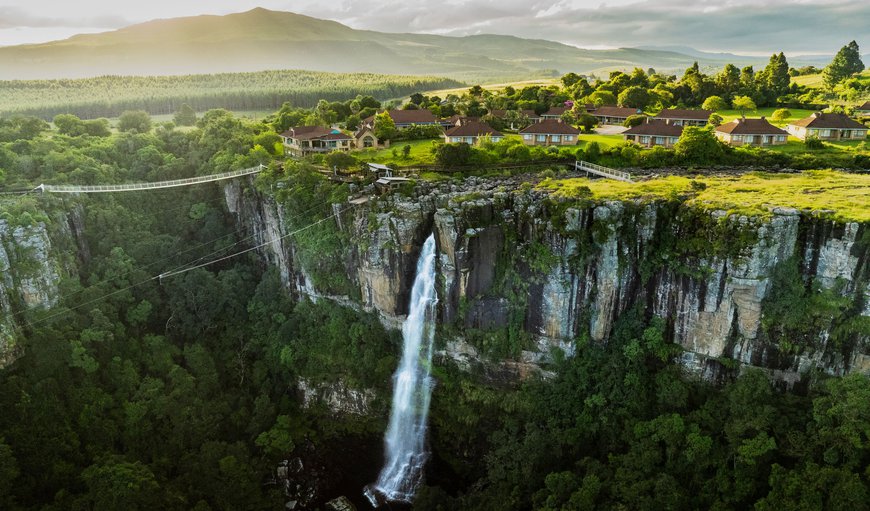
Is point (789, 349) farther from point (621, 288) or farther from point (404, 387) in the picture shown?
point (404, 387)

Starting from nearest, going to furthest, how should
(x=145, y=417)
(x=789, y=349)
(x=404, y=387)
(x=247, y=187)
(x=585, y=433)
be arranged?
(x=789, y=349) → (x=585, y=433) → (x=145, y=417) → (x=404, y=387) → (x=247, y=187)

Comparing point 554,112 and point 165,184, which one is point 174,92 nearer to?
point 165,184

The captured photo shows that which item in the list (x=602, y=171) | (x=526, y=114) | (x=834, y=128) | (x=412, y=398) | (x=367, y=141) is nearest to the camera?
(x=412, y=398)

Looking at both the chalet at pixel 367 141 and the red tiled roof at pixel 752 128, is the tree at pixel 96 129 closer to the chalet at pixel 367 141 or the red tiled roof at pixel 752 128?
the chalet at pixel 367 141

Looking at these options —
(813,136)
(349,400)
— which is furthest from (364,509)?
(813,136)

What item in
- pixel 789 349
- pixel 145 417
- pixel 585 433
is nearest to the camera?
pixel 789 349

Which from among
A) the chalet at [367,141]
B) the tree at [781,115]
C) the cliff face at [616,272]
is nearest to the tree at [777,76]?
the tree at [781,115]

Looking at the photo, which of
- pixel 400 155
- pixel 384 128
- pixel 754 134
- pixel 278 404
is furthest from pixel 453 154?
pixel 754 134
